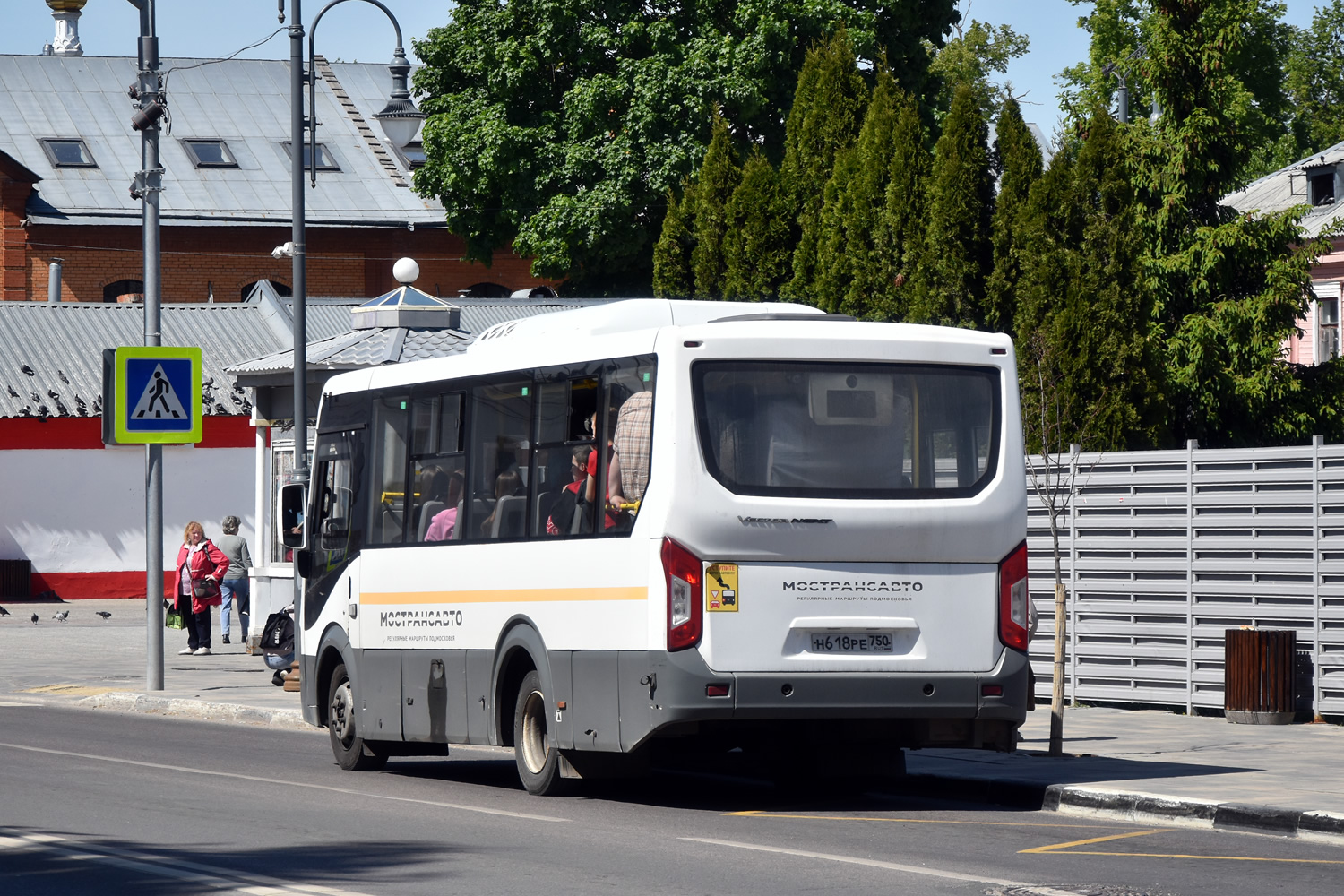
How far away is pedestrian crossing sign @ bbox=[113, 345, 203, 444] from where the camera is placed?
21578mm

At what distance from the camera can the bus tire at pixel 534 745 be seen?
42.1 feet

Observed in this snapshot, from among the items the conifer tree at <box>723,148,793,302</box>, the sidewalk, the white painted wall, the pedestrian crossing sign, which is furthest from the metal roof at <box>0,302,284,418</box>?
the pedestrian crossing sign

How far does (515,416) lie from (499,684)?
5.61 ft

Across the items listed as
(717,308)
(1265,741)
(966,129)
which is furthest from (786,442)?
(966,129)

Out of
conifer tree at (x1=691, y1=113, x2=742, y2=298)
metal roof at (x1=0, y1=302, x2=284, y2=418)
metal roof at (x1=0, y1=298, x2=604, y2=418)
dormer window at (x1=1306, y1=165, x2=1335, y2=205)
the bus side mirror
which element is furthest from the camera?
dormer window at (x1=1306, y1=165, x2=1335, y2=205)

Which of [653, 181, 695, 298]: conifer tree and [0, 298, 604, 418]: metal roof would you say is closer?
[653, 181, 695, 298]: conifer tree

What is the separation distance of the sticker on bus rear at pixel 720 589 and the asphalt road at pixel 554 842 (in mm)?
1196

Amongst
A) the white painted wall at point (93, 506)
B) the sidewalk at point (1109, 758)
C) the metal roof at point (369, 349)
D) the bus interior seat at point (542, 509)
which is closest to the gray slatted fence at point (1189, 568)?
the sidewalk at point (1109, 758)

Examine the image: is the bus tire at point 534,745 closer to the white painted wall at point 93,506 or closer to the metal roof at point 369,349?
the metal roof at point 369,349

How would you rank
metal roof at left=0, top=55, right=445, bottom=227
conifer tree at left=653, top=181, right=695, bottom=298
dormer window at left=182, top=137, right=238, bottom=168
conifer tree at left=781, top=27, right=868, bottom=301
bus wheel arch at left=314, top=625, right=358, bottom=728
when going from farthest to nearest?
1. dormer window at left=182, top=137, right=238, bottom=168
2. metal roof at left=0, top=55, right=445, bottom=227
3. conifer tree at left=653, top=181, right=695, bottom=298
4. conifer tree at left=781, top=27, right=868, bottom=301
5. bus wheel arch at left=314, top=625, right=358, bottom=728

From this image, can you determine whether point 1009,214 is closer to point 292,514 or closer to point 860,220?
point 860,220

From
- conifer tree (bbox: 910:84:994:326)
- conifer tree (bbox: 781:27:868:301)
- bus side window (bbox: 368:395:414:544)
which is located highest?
conifer tree (bbox: 781:27:868:301)

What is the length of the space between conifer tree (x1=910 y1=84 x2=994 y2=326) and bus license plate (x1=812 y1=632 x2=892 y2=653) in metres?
13.0

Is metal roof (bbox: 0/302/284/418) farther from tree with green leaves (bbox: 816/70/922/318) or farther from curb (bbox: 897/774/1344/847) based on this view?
curb (bbox: 897/774/1344/847)
